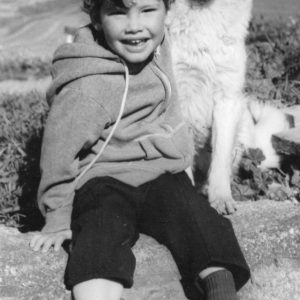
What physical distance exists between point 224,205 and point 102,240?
2.92 ft

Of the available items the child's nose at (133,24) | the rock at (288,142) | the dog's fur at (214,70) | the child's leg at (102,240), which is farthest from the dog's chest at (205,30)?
the child's leg at (102,240)

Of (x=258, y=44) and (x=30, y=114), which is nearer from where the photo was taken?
(x=30, y=114)

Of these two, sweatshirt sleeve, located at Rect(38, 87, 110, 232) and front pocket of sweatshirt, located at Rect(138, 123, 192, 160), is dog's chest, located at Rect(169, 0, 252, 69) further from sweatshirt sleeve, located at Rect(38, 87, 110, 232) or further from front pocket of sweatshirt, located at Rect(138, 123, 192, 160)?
sweatshirt sleeve, located at Rect(38, 87, 110, 232)

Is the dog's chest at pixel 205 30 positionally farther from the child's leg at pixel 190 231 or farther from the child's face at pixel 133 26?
the child's leg at pixel 190 231

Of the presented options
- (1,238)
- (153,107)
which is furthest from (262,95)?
(1,238)

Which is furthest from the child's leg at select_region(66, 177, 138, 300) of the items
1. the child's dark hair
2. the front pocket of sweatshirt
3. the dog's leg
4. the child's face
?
the dog's leg

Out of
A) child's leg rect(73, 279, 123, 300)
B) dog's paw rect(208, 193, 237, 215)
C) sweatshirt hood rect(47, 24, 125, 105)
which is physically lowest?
dog's paw rect(208, 193, 237, 215)

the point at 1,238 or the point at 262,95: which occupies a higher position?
the point at 1,238

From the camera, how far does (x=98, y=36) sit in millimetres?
3162

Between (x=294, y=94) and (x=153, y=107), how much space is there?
1917mm

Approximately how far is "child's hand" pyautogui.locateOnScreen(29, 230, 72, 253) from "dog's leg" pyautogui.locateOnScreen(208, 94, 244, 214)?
3.25ft

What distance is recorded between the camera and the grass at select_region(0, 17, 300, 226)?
398 cm

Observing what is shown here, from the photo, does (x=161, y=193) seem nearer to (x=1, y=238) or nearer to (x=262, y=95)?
(x=1, y=238)

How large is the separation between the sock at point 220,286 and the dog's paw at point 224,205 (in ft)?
2.08
